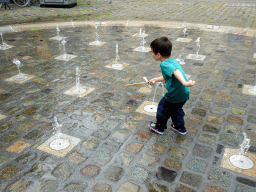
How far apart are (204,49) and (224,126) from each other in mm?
4005

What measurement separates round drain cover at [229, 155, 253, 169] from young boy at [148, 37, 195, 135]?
2.49 feet

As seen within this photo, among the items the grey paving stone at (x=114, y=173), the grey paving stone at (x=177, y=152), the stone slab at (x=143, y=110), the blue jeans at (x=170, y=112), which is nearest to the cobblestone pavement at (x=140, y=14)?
the stone slab at (x=143, y=110)

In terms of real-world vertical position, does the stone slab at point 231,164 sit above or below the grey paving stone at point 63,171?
above

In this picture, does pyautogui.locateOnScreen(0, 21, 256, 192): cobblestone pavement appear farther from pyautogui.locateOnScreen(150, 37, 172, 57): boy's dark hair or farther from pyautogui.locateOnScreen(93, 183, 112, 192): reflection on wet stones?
pyautogui.locateOnScreen(150, 37, 172, 57): boy's dark hair

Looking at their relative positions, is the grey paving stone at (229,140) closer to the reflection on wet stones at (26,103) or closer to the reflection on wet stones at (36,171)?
the reflection on wet stones at (36,171)

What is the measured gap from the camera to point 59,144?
329 cm

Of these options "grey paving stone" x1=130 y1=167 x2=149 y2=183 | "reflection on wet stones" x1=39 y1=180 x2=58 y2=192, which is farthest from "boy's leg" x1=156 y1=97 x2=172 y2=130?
"reflection on wet stones" x1=39 y1=180 x2=58 y2=192

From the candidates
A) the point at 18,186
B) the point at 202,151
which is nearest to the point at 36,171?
the point at 18,186

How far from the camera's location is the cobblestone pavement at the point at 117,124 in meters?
2.74

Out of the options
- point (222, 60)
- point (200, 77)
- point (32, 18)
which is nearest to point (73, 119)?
point (200, 77)

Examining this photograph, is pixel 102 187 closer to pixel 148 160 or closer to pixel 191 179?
pixel 148 160

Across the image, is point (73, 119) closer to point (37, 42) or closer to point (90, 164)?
point (90, 164)

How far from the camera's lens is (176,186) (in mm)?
2629

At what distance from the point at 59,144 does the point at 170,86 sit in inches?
70.7
